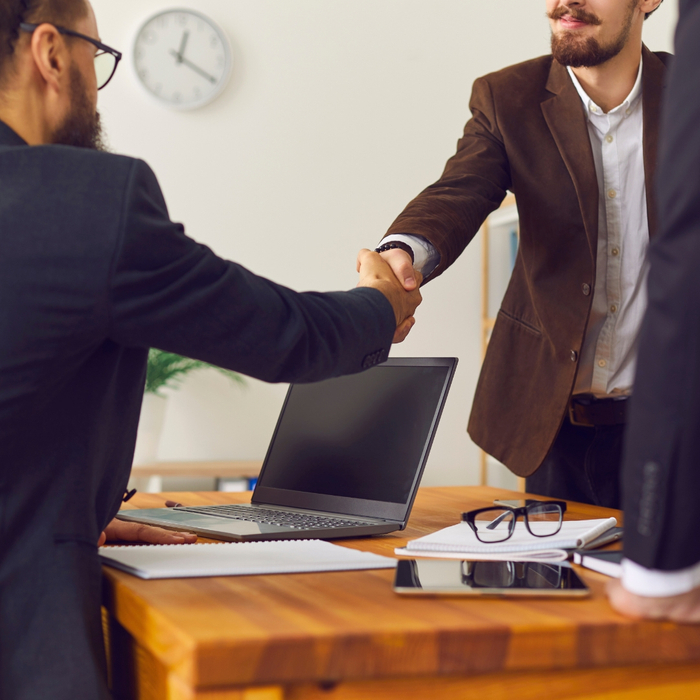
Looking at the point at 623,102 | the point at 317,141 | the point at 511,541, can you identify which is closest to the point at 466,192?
the point at 623,102

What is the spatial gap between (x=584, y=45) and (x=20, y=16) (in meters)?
1.15

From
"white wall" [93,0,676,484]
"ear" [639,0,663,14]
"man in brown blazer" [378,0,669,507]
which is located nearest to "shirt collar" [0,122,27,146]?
"man in brown blazer" [378,0,669,507]

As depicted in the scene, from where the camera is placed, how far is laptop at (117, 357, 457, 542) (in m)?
1.10

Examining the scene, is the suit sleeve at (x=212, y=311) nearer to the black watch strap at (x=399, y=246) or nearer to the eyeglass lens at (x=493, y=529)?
the eyeglass lens at (x=493, y=529)

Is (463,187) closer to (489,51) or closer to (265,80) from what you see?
(265,80)

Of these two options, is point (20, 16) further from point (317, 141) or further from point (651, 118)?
point (317, 141)

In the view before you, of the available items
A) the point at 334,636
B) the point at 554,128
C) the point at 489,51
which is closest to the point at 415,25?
the point at 489,51

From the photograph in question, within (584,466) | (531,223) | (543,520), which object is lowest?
(584,466)

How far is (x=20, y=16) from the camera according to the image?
32.5 inches

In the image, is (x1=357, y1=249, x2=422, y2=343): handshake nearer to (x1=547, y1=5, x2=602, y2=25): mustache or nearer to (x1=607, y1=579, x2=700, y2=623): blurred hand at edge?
(x1=607, y1=579, x2=700, y2=623): blurred hand at edge

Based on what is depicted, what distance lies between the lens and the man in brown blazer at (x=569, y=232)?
1.55 metres

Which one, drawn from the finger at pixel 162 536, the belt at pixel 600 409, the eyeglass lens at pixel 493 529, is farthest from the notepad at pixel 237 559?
the belt at pixel 600 409

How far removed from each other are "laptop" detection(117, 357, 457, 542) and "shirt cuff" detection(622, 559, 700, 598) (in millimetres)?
471

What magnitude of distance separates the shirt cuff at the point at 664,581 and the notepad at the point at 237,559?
28 cm
